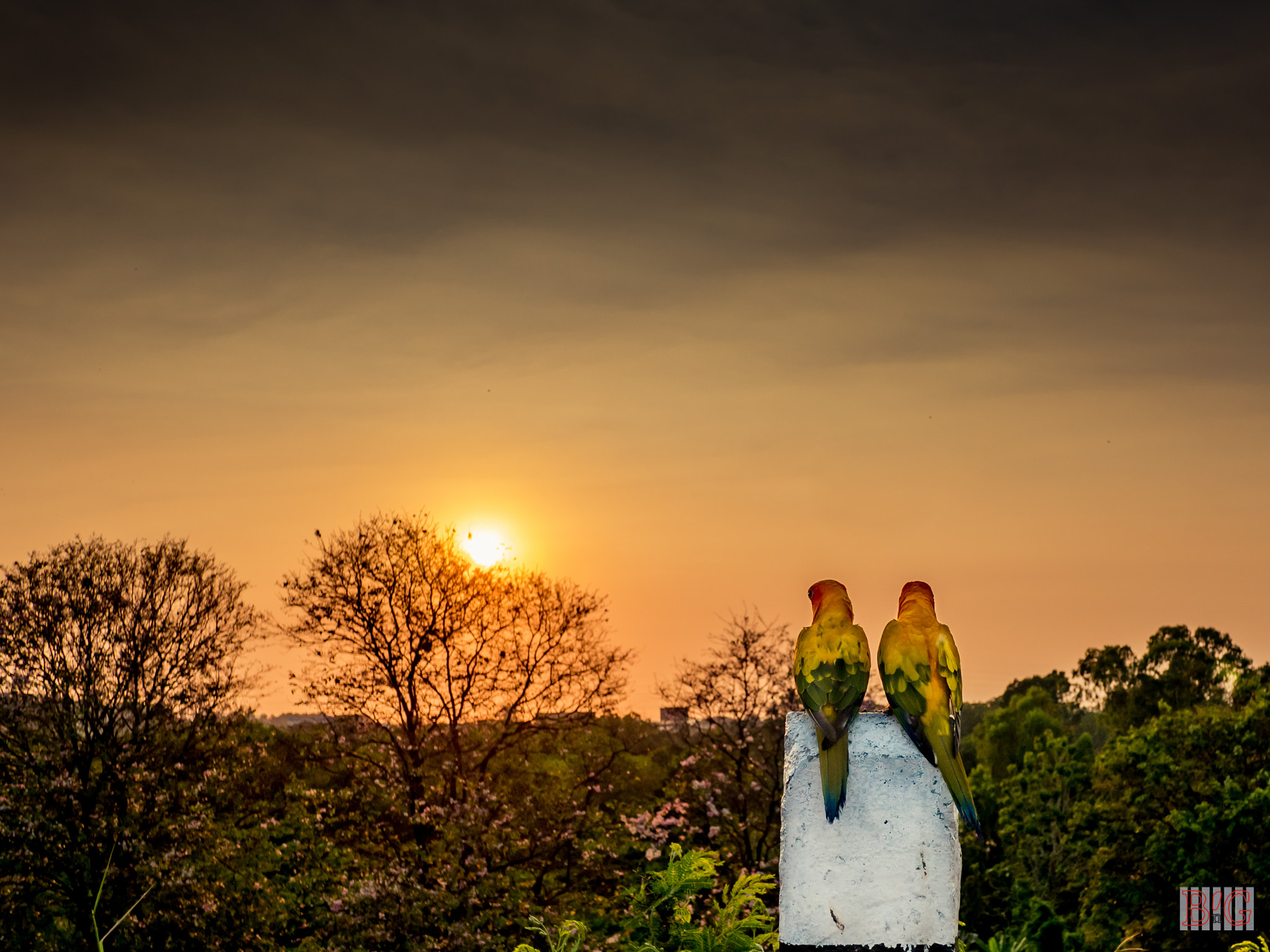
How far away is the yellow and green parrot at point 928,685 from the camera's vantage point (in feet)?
13.5

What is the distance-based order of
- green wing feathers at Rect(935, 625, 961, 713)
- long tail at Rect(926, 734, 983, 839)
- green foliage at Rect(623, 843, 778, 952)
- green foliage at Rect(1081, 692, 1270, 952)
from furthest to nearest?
green foliage at Rect(1081, 692, 1270, 952)
green foliage at Rect(623, 843, 778, 952)
green wing feathers at Rect(935, 625, 961, 713)
long tail at Rect(926, 734, 983, 839)

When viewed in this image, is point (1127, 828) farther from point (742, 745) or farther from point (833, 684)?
point (833, 684)

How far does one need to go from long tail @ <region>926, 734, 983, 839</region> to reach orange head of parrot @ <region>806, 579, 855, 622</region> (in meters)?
0.79

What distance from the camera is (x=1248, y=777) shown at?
34.3 meters

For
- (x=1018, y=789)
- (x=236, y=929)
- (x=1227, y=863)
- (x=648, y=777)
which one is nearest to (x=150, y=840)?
(x=236, y=929)

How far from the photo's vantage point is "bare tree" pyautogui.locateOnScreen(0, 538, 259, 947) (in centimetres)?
2527

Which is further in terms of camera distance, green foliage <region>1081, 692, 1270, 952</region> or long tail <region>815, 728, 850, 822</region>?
green foliage <region>1081, 692, 1270, 952</region>

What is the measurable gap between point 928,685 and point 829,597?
0.71 m

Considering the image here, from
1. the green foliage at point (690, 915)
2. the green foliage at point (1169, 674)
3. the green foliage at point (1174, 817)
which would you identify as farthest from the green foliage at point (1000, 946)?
the green foliage at point (1169, 674)

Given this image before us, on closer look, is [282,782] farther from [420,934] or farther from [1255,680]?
[1255,680]

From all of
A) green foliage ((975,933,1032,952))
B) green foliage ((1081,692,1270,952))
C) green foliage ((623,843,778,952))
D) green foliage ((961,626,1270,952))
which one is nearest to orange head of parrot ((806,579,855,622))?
green foliage ((623,843,778,952))

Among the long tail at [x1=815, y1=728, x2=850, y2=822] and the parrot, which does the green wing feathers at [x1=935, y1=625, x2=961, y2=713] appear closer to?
the parrot

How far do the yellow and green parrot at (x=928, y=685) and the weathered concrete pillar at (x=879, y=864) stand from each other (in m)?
0.08

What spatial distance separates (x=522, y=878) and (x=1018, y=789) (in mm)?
26472
